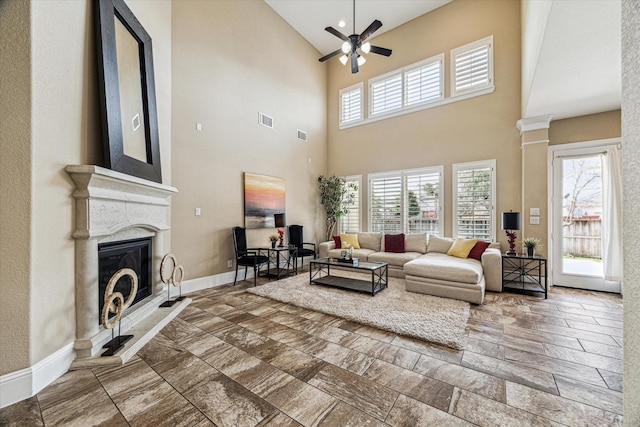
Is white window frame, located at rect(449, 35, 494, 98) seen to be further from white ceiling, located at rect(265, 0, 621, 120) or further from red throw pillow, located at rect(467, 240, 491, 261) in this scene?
red throw pillow, located at rect(467, 240, 491, 261)

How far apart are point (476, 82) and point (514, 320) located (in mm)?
4731

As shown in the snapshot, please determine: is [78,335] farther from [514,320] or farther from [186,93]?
[514,320]

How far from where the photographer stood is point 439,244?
212 inches

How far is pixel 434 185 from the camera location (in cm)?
581

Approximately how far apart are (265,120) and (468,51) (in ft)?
15.0

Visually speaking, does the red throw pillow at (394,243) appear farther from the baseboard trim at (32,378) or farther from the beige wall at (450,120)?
the baseboard trim at (32,378)

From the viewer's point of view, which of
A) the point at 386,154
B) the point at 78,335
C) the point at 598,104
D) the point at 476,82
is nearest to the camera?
the point at 78,335

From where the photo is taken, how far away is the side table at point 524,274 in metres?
4.18

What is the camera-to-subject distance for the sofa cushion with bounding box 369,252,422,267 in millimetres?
5125

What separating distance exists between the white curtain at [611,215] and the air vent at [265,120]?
6040 millimetres

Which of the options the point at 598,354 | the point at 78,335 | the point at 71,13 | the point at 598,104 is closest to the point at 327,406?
the point at 78,335

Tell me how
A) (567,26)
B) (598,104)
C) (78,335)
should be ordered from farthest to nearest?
1. (598,104)
2. (567,26)
3. (78,335)

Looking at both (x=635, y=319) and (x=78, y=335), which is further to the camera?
(x=78, y=335)

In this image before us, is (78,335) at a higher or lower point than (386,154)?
lower
